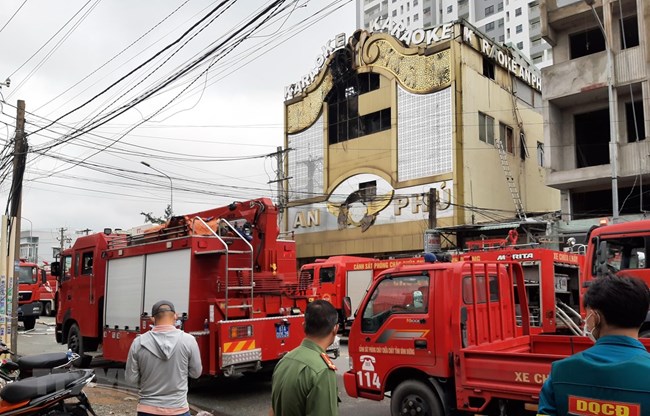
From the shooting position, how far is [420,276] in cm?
631

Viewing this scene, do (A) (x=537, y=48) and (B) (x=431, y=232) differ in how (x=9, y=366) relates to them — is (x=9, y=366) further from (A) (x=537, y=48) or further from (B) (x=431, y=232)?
(A) (x=537, y=48)

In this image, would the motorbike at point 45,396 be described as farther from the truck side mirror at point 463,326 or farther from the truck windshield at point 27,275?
the truck windshield at point 27,275

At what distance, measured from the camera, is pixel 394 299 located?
6.52 m

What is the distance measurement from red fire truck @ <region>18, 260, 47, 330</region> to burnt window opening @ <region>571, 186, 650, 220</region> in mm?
22098

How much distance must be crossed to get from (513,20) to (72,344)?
76.8 m

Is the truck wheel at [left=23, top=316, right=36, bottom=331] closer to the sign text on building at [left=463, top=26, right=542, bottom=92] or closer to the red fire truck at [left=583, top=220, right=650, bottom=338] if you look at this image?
the red fire truck at [left=583, top=220, right=650, bottom=338]

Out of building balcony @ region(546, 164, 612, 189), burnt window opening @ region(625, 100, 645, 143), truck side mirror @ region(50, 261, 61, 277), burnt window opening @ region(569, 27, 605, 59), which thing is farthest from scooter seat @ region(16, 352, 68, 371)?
burnt window opening @ region(569, 27, 605, 59)

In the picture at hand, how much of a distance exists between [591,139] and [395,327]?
2202 cm

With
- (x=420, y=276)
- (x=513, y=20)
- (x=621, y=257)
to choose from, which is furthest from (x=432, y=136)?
(x=513, y=20)

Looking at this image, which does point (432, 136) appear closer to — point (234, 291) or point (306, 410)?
point (234, 291)

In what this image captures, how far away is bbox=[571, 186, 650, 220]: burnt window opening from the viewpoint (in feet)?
72.0

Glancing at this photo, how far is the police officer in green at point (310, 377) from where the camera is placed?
8.66 ft

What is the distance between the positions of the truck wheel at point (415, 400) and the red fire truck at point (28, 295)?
62.0 ft

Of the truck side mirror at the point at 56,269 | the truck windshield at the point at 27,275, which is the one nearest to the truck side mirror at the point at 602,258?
the truck side mirror at the point at 56,269
